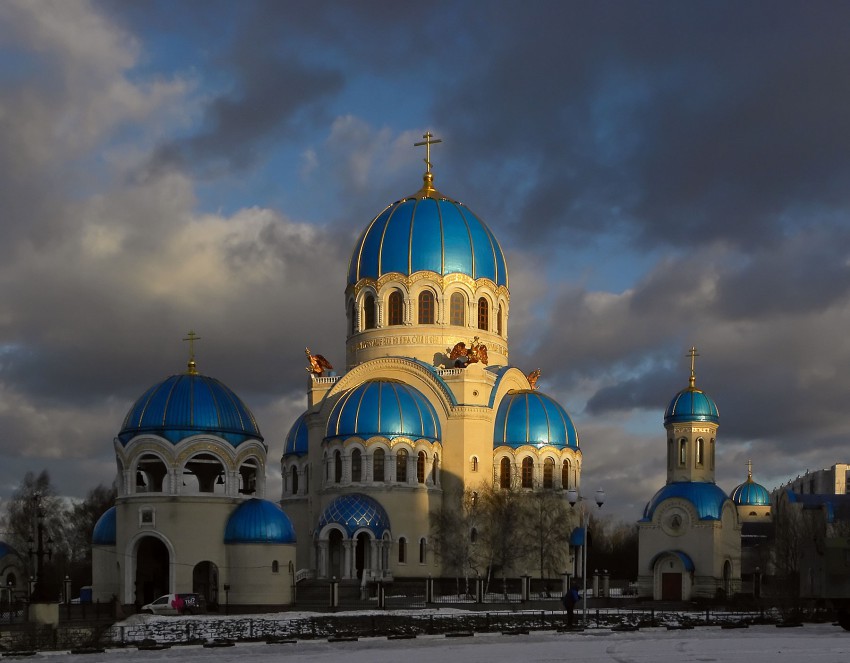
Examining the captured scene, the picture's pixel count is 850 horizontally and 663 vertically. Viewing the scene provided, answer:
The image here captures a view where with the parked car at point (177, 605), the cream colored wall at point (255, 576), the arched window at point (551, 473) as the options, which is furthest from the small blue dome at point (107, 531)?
the arched window at point (551, 473)

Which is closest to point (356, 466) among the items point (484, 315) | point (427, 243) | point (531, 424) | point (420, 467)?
point (420, 467)

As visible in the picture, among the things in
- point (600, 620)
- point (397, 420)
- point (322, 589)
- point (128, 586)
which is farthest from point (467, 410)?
point (600, 620)

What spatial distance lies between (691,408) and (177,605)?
2853cm

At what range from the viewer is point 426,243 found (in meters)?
60.8

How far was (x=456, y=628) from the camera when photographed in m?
33.0

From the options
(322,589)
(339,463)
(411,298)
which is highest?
(411,298)

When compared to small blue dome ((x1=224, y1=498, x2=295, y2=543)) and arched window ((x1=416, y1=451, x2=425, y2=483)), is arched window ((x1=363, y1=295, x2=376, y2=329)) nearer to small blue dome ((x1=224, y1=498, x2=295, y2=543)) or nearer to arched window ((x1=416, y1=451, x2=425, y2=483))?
arched window ((x1=416, y1=451, x2=425, y2=483))

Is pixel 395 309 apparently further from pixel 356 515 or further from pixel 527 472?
pixel 356 515

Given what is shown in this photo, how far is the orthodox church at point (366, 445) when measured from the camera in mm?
47188

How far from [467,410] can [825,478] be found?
88.5 metres

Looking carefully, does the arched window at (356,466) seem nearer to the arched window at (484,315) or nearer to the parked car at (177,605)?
the arched window at (484,315)

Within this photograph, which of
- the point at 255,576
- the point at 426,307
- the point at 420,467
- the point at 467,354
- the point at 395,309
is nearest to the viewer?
the point at 255,576

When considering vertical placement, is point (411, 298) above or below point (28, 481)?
above

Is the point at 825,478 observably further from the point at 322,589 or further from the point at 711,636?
the point at 711,636
